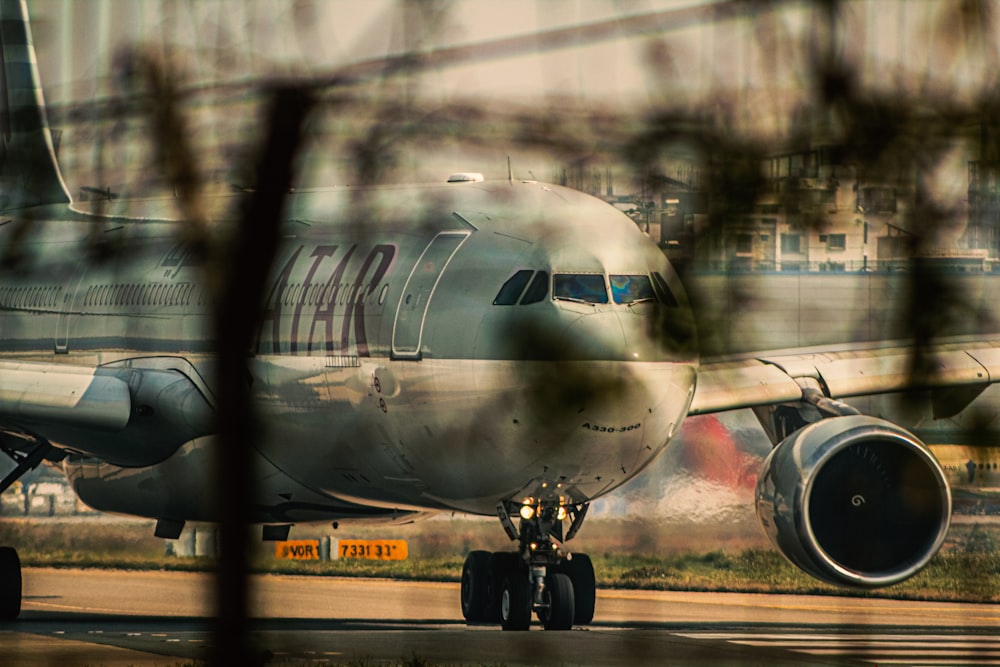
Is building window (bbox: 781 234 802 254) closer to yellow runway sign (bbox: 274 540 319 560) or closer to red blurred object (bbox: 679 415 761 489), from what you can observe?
red blurred object (bbox: 679 415 761 489)

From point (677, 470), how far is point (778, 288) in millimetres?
15198

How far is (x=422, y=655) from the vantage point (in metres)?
12.1

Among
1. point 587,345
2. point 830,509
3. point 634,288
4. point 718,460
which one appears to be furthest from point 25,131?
point 718,460

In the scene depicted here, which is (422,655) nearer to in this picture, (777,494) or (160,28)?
(777,494)

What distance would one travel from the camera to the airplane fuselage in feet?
9.36

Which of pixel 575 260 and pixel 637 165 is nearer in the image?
pixel 637 165

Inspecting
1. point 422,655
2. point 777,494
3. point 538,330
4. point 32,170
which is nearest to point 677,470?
point 777,494

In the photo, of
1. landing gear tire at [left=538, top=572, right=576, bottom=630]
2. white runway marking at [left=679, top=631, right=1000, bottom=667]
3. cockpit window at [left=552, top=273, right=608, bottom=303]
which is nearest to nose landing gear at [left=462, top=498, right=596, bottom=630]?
landing gear tire at [left=538, top=572, right=576, bottom=630]

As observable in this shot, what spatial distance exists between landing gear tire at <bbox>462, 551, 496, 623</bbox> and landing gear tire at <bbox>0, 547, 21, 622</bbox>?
13.7ft

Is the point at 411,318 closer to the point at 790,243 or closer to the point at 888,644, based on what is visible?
the point at 888,644

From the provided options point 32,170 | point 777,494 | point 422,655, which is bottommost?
point 422,655

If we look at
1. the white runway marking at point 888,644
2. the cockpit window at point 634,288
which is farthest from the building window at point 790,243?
the white runway marking at point 888,644

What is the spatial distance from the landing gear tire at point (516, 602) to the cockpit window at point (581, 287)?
18.3 ft

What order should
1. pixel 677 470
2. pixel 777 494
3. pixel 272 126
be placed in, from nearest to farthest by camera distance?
pixel 272 126 → pixel 777 494 → pixel 677 470
